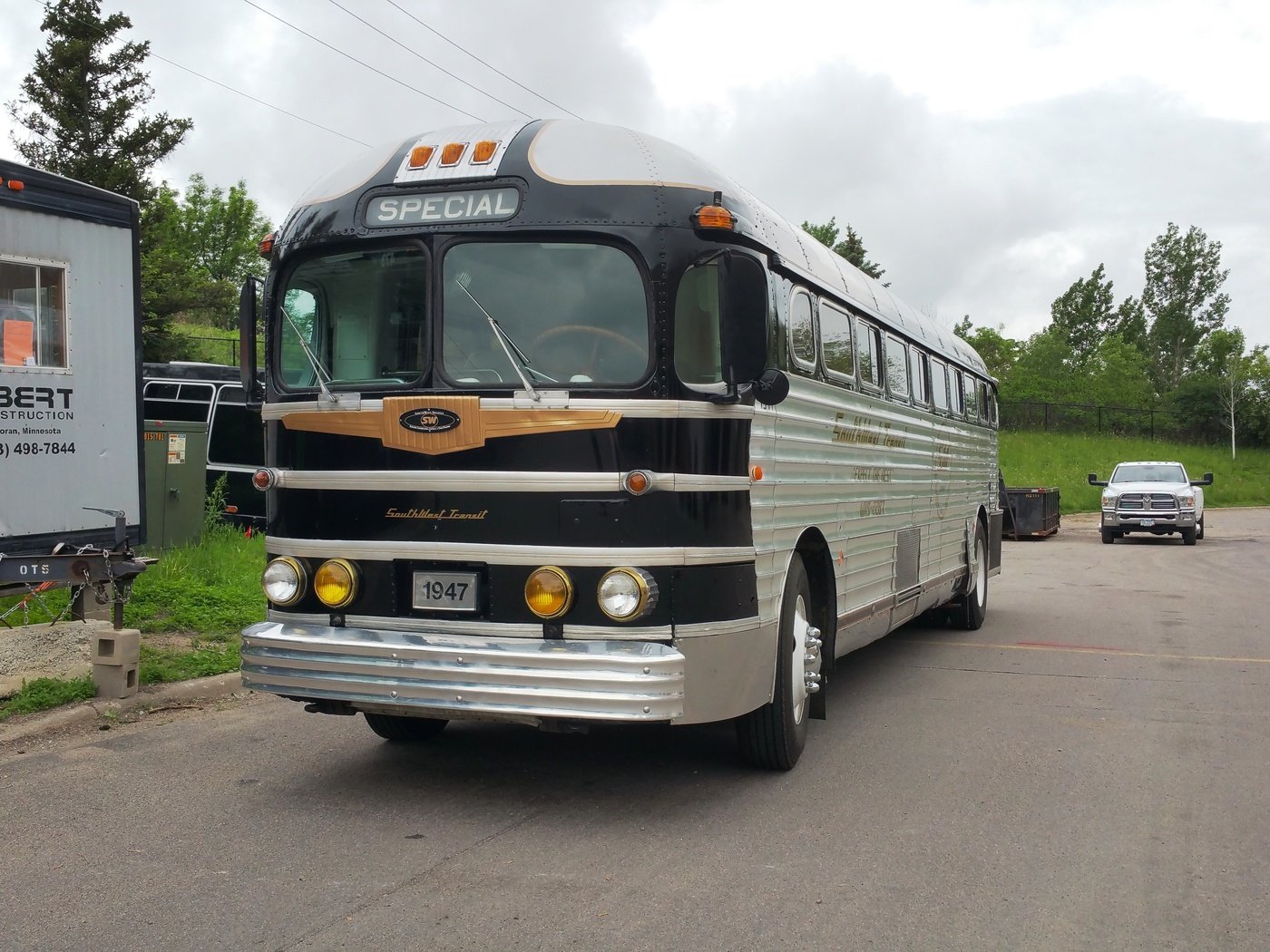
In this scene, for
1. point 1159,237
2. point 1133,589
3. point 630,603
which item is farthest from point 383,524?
point 1159,237

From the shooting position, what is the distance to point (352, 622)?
5.72m

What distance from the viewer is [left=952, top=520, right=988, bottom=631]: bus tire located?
12641mm

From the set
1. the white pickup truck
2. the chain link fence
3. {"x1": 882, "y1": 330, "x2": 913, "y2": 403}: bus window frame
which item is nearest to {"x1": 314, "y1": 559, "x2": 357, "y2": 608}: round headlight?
{"x1": 882, "y1": 330, "x2": 913, "y2": 403}: bus window frame

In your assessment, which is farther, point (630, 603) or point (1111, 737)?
point (1111, 737)

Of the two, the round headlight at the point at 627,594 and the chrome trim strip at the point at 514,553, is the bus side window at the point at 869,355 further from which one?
→ the round headlight at the point at 627,594

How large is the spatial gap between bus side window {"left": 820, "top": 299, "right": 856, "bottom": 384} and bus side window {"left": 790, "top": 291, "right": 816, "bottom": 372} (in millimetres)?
244

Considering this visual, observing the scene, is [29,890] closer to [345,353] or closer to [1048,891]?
[345,353]

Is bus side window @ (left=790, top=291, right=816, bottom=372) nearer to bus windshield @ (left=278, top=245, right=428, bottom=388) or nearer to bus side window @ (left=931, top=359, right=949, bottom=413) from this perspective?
bus windshield @ (left=278, top=245, right=428, bottom=388)

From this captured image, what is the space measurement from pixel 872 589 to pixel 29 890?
550 centimetres

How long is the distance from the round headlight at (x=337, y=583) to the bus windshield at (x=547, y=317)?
1.04 m

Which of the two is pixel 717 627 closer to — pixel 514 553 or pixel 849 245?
pixel 514 553

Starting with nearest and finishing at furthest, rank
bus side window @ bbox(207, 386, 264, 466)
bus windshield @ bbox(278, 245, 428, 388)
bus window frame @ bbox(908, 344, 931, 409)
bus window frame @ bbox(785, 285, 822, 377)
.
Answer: bus windshield @ bbox(278, 245, 428, 388)
bus window frame @ bbox(785, 285, 822, 377)
bus window frame @ bbox(908, 344, 931, 409)
bus side window @ bbox(207, 386, 264, 466)

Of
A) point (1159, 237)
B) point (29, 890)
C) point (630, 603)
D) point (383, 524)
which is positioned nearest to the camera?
point (29, 890)

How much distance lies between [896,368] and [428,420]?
16.4 feet
